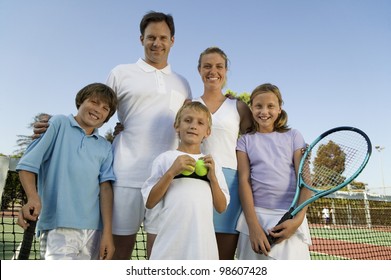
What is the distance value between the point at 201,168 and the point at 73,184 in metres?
0.50

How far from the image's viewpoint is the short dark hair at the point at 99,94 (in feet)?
5.14

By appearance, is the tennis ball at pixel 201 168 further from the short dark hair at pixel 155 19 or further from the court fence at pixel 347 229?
the court fence at pixel 347 229

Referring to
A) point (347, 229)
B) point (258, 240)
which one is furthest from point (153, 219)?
point (347, 229)

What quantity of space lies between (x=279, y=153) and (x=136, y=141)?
62 centimetres

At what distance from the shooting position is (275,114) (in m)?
1.68

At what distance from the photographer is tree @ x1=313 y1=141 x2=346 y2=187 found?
67.5 inches

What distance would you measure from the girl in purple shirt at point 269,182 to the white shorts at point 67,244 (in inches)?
24.0

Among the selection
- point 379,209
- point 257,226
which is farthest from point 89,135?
point 379,209

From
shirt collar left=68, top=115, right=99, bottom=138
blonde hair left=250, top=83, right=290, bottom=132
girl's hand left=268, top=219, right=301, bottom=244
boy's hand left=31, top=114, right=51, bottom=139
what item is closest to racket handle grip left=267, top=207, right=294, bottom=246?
girl's hand left=268, top=219, right=301, bottom=244

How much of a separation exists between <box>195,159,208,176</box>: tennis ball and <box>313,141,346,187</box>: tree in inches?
23.4

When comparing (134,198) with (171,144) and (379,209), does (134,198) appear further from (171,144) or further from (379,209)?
(379,209)

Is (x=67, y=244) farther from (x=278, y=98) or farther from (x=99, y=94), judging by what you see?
(x=278, y=98)

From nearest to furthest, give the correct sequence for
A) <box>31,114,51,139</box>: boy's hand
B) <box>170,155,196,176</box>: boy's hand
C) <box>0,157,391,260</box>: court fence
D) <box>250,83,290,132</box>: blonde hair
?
<box>170,155,196,176</box>: boy's hand
<box>31,114,51,139</box>: boy's hand
<box>250,83,290,132</box>: blonde hair
<box>0,157,391,260</box>: court fence

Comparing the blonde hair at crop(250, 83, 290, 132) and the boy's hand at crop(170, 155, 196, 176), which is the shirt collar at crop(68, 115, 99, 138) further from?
the blonde hair at crop(250, 83, 290, 132)
